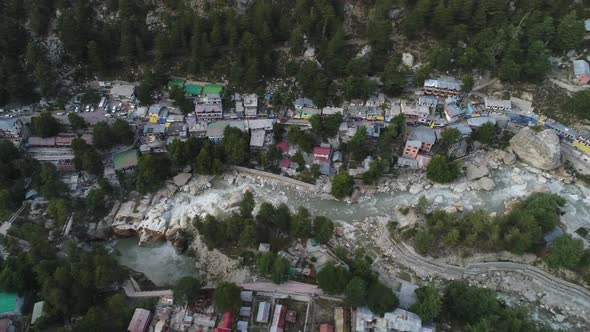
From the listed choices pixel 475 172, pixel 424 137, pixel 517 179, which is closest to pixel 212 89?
pixel 424 137

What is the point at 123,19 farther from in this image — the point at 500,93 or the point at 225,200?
the point at 500,93

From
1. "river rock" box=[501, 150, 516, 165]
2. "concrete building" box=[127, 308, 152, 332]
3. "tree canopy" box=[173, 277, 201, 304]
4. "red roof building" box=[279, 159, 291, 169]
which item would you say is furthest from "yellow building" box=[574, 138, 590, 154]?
"concrete building" box=[127, 308, 152, 332]

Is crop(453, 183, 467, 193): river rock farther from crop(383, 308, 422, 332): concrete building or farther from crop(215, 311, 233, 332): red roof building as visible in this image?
crop(215, 311, 233, 332): red roof building

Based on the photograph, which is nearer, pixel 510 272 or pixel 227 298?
pixel 227 298

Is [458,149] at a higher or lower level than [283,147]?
higher

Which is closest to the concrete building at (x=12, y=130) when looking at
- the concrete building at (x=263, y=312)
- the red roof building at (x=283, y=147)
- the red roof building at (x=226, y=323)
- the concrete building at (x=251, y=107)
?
the concrete building at (x=251, y=107)

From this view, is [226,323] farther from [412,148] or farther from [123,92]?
[123,92]

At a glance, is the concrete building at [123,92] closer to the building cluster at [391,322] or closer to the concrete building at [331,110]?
the concrete building at [331,110]
